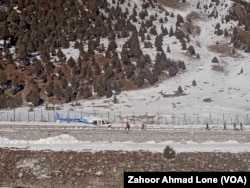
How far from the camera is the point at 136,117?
5888cm

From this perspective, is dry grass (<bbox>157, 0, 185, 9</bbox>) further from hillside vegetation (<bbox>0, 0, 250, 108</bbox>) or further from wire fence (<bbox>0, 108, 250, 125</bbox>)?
wire fence (<bbox>0, 108, 250, 125</bbox>)

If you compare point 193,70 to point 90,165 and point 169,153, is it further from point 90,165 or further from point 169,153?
point 90,165

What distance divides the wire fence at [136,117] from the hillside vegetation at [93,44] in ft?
18.6

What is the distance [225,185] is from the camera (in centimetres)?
2089

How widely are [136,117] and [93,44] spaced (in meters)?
31.2

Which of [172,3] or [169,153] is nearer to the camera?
[169,153]

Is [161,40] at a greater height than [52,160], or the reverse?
[161,40]

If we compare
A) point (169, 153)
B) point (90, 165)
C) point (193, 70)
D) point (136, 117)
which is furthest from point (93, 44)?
point (90, 165)

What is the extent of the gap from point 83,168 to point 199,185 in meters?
11.4

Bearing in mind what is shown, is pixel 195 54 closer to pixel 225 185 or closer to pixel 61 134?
pixel 61 134

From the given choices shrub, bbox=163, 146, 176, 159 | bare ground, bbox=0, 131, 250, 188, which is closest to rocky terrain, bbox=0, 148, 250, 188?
bare ground, bbox=0, 131, 250, 188

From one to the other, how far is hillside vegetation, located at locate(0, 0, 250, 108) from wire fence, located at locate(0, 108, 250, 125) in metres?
5.66

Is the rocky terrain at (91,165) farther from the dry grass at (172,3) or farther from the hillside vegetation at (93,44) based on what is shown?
the dry grass at (172,3)

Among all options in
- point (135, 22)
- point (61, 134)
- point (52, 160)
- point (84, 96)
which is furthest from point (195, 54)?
point (52, 160)
